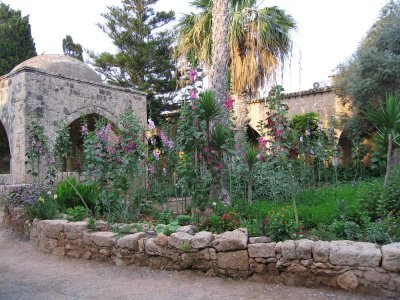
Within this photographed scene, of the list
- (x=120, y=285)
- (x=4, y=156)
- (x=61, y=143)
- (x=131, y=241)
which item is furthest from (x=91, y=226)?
(x=4, y=156)

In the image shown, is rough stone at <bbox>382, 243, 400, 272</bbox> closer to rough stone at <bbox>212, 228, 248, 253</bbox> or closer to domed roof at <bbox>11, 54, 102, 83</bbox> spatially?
rough stone at <bbox>212, 228, 248, 253</bbox>

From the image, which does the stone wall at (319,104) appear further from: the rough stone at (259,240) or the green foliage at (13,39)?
the green foliage at (13,39)

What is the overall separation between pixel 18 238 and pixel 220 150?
Result: 3.64 m

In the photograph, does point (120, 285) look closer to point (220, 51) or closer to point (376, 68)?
point (220, 51)

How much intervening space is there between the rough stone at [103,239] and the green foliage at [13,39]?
15455mm

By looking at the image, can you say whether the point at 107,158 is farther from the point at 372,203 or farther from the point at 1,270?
the point at 372,203

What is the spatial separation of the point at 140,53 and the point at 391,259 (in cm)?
1626

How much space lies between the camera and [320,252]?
10.5 ft

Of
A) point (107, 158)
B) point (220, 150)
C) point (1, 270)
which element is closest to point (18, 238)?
point (1, 270)

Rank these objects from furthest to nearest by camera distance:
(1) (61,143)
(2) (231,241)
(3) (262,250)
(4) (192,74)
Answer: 1. (1) (61,143)
2. (4) (192,74)
3. (2) (231,241)
4. (3) (262,250)

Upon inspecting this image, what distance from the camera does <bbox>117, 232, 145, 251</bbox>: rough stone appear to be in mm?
4115

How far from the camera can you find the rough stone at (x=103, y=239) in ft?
14.2

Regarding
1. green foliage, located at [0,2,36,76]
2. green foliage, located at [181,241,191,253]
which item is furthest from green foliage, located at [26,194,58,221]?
green foliage, located at [0,2,36,76]

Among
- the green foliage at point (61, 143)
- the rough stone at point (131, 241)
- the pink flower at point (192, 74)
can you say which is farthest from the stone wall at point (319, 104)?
the rough stone at point (131, 241)
